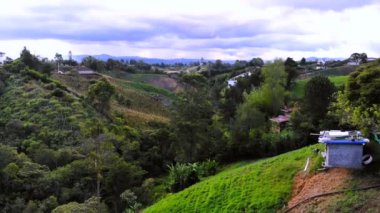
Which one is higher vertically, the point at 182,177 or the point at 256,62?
the point at 256,62

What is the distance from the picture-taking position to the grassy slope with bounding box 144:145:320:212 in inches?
582

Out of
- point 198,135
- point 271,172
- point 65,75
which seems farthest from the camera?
point 65,75

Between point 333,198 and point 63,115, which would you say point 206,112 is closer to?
point 63,115

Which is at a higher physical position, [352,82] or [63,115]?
[352,82]

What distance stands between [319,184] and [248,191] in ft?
8.80

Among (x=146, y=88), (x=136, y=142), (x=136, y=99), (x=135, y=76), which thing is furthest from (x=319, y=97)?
(x=135, y=76)

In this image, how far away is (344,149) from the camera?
14078mm

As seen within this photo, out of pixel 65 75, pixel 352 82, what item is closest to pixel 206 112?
pixel 352 82

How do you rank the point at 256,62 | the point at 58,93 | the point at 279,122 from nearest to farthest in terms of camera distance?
the point at 279,122 < the point at 58,93 < the point at 256,62

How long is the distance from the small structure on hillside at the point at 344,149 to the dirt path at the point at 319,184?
254 mm

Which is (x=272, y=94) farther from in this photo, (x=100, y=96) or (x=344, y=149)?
(x=344, y=149)

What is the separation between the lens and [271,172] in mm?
16375

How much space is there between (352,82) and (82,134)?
24692 mm

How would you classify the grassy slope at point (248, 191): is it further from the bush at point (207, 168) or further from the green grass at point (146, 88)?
the green grass at point (146, 88)
